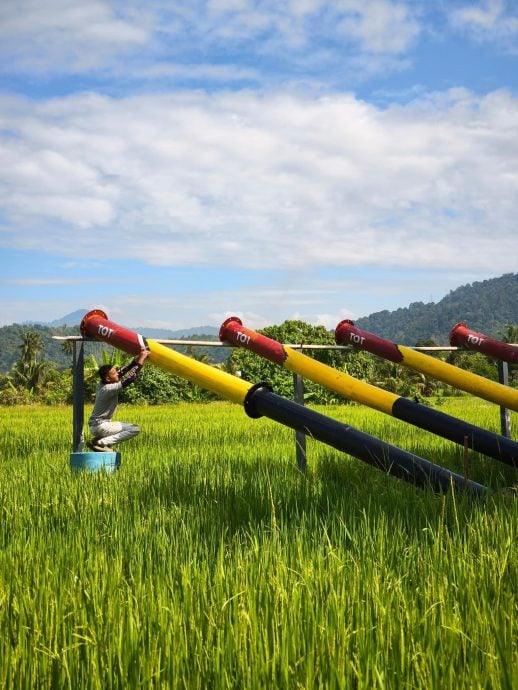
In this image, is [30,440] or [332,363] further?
[332,363]

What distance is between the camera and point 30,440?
901 centimetres

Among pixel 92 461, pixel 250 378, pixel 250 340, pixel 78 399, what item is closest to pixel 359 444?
pixel 250 340

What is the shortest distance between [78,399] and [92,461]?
0.83 metres

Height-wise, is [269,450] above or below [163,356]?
below

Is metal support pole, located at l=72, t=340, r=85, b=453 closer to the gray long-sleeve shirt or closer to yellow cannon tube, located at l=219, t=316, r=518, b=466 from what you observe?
the gray long-sleeve shirt

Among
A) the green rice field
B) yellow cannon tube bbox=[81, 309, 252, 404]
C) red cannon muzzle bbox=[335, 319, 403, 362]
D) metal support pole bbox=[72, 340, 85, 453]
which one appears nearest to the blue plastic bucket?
metal support pole bbox=[72, 340, 85, 453]

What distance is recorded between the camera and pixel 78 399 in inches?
270

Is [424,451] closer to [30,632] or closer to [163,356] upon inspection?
[163,356]

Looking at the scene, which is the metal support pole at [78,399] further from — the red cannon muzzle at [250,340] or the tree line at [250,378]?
the tree line at [250,378]

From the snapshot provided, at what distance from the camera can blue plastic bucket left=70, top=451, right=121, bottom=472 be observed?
6211mm

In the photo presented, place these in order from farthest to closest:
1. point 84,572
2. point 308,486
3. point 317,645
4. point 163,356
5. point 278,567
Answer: point 163,356 → point 308,486 → point 84,572 → point 278,567 → point 317,645

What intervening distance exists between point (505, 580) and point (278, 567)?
87cm

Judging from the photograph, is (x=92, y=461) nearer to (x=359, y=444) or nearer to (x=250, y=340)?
(x=250, y=340)

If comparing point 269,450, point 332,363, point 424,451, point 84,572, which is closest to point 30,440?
point 269,450
